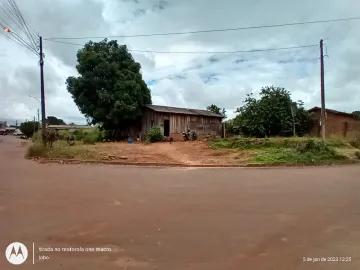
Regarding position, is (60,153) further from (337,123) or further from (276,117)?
(337,123)

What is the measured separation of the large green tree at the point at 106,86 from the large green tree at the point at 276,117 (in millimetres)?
10025

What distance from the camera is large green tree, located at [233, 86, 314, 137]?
2520cm

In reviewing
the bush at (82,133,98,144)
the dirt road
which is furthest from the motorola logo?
the bush at (82,133,98,144)

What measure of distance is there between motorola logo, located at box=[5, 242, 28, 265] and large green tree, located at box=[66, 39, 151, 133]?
927 inches

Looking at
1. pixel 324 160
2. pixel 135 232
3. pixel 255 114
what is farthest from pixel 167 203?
pixel 255 114

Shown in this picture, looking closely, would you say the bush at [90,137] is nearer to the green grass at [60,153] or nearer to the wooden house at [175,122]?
the wooden house at [175,122]

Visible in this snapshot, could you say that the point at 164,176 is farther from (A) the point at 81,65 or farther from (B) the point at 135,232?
(A) the point at 81,65

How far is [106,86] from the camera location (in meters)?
28.6

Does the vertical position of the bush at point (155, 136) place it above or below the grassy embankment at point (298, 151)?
above

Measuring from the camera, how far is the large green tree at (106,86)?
2791 centimetres

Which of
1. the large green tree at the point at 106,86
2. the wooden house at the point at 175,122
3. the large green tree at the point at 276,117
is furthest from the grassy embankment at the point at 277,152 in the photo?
the large green tree at the point at 106,86

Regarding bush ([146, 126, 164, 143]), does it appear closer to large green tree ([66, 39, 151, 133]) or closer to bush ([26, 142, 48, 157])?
large green tree ([66, 39, 151, 133])

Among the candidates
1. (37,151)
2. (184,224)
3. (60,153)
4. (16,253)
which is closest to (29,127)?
(37,151)

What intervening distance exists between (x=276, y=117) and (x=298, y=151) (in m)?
8.94
